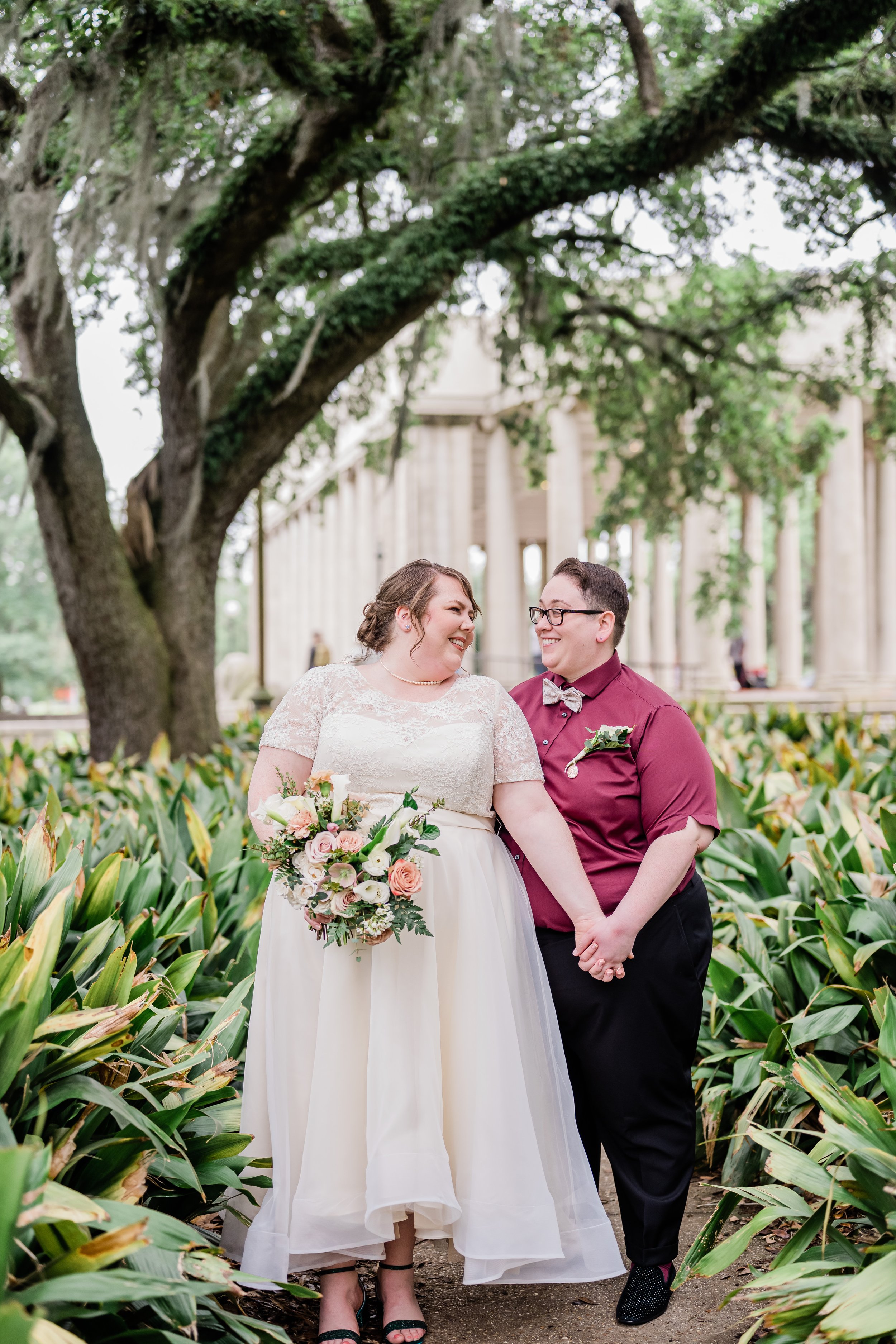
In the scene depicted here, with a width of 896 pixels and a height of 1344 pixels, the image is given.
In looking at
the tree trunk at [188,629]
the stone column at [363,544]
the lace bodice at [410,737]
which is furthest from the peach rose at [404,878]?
the stone column at [363,544]

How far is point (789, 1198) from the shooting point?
2857 millimetres

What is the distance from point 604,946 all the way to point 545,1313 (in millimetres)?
1091

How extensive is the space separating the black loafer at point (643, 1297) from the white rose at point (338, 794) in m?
1.55

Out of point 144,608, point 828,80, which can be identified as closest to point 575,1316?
point 144,608

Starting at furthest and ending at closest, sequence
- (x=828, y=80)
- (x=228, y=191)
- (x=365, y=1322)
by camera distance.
A: (x=828, y=80)
(x=228, y=191)
(x=365, y=1322)

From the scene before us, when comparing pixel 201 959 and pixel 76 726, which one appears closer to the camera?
pixel 201 959

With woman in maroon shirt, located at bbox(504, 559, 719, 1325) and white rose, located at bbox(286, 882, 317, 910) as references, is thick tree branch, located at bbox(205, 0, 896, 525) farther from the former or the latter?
white rose, located at bbox(286, 882, 317, 910)

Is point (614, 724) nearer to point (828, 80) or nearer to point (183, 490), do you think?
point (183, 490)

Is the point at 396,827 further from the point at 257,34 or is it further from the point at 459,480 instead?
the point at 459,480

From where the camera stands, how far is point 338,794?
2898 mm

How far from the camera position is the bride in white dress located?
9.53 ft

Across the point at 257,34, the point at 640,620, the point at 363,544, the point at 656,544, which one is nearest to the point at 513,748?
the point at 257,34

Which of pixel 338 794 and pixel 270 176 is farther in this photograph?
pixel 270 176

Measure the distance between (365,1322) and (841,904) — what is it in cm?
205
